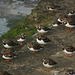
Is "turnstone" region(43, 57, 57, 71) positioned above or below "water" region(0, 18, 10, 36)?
above

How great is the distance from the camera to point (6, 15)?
28.0 metres

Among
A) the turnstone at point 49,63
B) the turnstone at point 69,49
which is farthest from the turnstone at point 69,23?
the turnstone at point 49,63

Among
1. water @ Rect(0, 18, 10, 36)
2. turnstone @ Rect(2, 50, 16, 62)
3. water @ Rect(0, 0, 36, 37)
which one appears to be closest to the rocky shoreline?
turnstone @ Rect(2, 50, 16, 62)

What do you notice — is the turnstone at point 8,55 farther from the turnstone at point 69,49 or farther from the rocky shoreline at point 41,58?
the turnstone at point 69,49

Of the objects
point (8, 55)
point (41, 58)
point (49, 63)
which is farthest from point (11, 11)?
point (49, 63)

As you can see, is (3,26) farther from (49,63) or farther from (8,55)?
(49,63)

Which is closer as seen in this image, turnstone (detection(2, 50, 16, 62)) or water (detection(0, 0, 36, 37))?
turnstone (detection(2, 50, 16, 62))

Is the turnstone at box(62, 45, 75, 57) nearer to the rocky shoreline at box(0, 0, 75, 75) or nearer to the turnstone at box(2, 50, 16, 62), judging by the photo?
the rocky shoreline at box(0, 0, 75, 75)

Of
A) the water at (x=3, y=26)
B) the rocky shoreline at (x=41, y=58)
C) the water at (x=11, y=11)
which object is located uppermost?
the rocky shoreline at (x=41, y=58)

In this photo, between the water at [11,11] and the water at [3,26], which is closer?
the water at [3,26]

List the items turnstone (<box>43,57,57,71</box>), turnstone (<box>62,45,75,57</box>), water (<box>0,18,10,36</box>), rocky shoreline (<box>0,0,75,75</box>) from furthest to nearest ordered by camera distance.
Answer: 1. water (<box>0,18,10,36</box>)
2. turnstone (<box>62,45,75,57</box>)
3. rocky shoreline (<box>0,0,75,75</box>)
4. turnstone (<box>43,57,57,71</box>)

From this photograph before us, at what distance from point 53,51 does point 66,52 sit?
1468mm

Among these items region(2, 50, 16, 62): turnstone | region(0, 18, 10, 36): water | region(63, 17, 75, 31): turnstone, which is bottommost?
region(0, 18, 10, 36): water

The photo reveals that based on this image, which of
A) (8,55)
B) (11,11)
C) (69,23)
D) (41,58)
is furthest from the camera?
(11,11)
